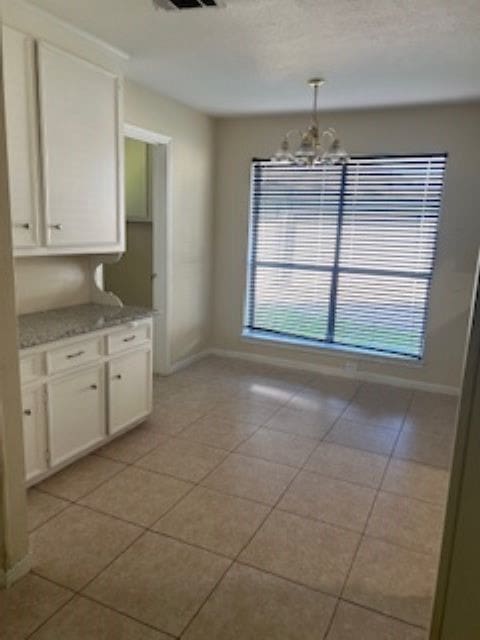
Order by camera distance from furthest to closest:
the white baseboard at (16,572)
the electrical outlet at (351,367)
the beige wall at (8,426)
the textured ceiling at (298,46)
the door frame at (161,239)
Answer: the electrical outlet at (351,367)
the door frame at (161,239)
the textured ceiling at (298,46)
the white baseboard at (16,572)
the beige wall at (8,426)

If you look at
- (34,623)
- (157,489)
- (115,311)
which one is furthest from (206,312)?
(34,623)

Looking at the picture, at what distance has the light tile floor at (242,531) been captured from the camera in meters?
1.86

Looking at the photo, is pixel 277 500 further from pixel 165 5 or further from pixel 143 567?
pixel 165 5

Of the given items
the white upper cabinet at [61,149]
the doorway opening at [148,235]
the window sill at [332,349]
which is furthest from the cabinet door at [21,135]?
the window sill at [332,349]

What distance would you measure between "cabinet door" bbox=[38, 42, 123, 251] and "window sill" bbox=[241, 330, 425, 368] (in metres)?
2.33

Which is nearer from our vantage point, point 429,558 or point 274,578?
point 274,578

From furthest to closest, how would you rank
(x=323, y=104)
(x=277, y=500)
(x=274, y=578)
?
(x=323, y=104)
(x=277, y=500)
(x=274, y=578)

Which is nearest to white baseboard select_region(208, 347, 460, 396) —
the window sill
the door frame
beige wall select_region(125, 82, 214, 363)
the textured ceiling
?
the window sill

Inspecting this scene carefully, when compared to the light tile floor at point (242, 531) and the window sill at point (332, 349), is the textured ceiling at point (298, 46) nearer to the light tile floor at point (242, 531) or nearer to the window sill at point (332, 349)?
the window sill at point (332, 349)

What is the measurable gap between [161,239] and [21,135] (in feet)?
6.68

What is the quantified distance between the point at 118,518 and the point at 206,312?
3.10 m

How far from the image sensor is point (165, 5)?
2230 mm

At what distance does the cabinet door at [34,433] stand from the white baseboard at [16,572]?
1.89 ft

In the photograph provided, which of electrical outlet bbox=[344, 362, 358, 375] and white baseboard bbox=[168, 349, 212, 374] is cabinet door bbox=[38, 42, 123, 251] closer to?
white baseboard bbox=[168, 349, 212, 374]
